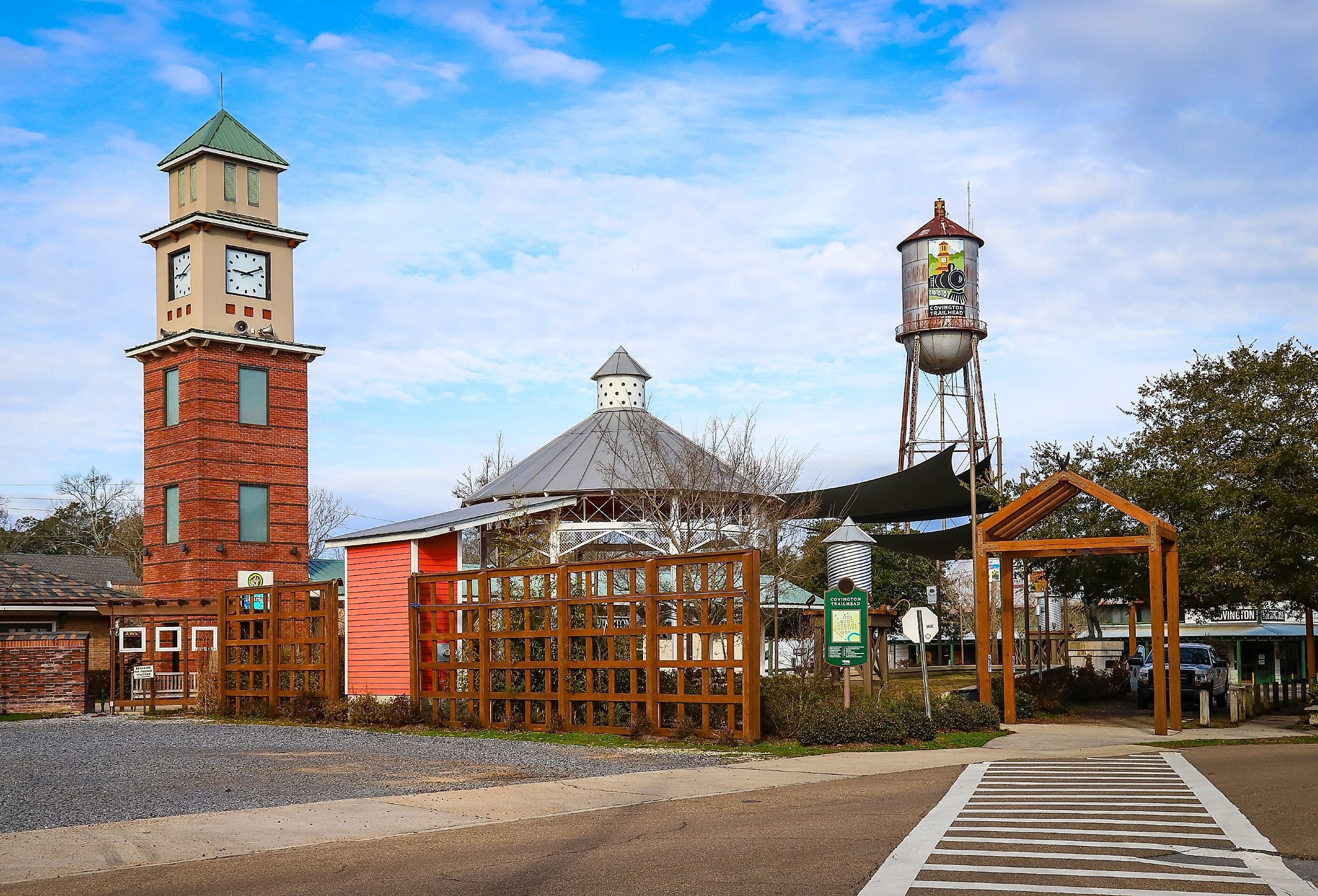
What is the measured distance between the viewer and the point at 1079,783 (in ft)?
43.5

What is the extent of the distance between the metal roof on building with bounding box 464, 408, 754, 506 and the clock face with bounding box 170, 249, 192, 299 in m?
12.3

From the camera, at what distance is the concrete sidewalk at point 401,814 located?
9.32 metres

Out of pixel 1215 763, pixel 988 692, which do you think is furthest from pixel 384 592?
pixel 1215 763

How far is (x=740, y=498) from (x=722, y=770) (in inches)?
719

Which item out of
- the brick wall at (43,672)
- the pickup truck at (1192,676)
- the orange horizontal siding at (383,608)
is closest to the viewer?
the orange horizontal siding at (383,608)

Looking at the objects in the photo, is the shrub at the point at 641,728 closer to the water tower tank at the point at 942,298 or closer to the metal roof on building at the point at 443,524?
the metal roof on building at the point at 443,524

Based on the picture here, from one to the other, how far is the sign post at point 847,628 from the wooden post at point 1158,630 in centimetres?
441

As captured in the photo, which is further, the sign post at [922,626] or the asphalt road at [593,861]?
the sign post at [922,626]

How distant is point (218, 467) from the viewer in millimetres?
44656

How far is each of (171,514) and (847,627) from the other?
32.9 m

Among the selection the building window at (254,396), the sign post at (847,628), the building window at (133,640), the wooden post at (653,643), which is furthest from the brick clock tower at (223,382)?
the sign post at (847,628)

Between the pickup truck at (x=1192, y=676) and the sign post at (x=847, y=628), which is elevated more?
the sign post at (x=847, y=628)

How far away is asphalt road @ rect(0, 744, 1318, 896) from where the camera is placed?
8016 millimetres

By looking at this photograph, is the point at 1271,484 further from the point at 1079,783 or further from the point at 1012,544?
the point at 1079,783
